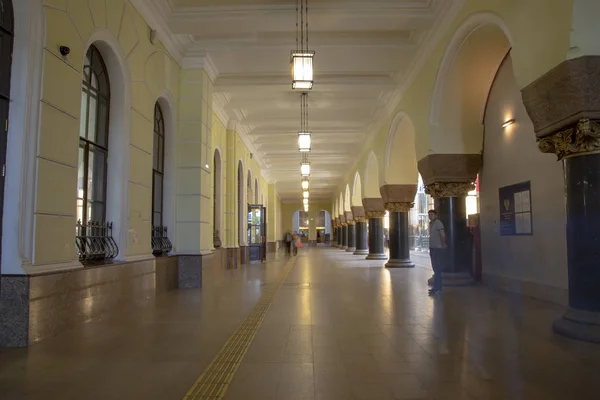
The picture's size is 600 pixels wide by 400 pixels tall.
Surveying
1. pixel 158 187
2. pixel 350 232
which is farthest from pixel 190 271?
pixel 350 232

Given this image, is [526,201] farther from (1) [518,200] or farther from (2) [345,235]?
(2) [345,235]

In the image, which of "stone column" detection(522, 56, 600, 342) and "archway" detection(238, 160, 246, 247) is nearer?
"stone column" detection(522, 56, 600, 342)

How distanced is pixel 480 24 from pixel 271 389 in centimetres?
652

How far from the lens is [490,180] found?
30.1 ft

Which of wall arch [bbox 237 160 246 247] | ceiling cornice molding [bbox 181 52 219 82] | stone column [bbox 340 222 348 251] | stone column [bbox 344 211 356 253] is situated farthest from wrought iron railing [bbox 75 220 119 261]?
stone column [bbox 340 222 348 251]

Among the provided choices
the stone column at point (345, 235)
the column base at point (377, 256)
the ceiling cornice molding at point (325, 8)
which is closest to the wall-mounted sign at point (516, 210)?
the ceiling cornice molding at point (325, 8)

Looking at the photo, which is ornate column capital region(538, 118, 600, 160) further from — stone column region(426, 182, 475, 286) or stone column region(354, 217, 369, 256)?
stone column region(354, 217, 369, 256)

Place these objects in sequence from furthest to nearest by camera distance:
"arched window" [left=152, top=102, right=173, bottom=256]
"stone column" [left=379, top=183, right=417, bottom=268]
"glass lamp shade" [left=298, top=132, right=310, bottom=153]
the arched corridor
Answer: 1. "stone column" [left=379, top=183, right=417, bottom=268]
2. "glass lamp shade" [left=298, top=132, right=310, bottom=153]
3. "arched window" [left=152, top=102, right=173, bottom=256]
4. the arched corridor

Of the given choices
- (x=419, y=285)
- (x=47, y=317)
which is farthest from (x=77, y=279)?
(x=419, y=285)

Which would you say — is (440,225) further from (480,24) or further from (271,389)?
(271,389)

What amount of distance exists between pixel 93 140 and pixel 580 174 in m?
6.26

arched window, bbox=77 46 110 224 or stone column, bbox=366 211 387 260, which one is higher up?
arched window, bbox=77 46 110 224

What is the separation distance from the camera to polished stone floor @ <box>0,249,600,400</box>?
3.22 metres

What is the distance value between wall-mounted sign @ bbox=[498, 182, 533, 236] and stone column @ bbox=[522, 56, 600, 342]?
3101 millimetres
